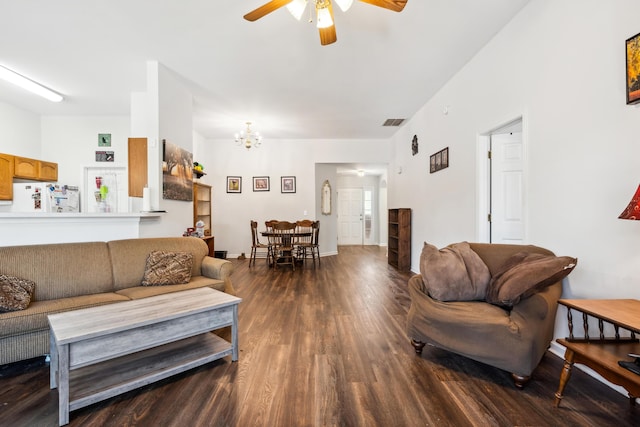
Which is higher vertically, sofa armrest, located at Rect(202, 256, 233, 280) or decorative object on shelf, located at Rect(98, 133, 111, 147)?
decorative object on shelf, located at Rect(98, 133, 111, 147)

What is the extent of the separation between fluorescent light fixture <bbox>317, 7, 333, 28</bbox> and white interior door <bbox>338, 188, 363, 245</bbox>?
7.44m

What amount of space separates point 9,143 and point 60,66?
2294 mm

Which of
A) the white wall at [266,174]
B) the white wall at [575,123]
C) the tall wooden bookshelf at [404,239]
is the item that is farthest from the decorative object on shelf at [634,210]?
the white wall at [266,174]

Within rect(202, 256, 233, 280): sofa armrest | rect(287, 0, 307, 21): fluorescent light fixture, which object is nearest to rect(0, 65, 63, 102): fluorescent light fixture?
rect(202, 256, 233, 280): sofa armrest

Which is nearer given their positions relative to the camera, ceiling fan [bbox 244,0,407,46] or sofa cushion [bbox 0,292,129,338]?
sofa cushion [bbox 0,292,129,338]

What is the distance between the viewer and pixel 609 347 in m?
1.52

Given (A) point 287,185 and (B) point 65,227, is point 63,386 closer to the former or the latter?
(B) point 65,227

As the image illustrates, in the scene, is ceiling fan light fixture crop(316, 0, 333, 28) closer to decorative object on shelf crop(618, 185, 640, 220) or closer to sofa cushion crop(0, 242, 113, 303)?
decorative object on shelf crop(618, 185, 640, 220)

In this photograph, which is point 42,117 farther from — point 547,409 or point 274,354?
point 547,409

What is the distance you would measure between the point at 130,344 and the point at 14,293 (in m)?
1.12

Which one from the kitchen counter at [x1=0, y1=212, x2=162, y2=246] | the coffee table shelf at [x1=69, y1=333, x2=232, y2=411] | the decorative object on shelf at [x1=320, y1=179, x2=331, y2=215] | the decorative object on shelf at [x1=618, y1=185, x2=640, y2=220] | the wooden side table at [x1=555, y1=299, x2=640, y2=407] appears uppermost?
the decorative object on shelf at [x1=320, y1=179, x2=331, y2=215]

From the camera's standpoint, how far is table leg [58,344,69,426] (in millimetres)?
1420

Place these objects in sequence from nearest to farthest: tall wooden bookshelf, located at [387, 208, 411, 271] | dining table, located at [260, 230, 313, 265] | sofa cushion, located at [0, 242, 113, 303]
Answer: sofa cushion, located at [0, 242, 113, 303] < tall wooden bookshelf, located at [387, 208, 411, 271] < dining table, located at [260, 230, 313, 265]

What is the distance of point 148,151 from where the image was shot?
3.54 metres
